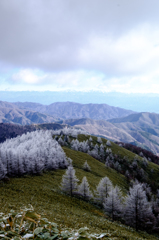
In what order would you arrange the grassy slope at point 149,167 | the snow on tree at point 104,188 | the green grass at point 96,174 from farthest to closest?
1. the grassy slope at point 149,167
2. the green grass at point 96,174
3. the snow on tree at point 104,188

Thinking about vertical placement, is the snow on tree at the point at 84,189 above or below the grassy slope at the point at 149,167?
above

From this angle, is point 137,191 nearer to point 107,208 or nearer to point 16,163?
point 107,208

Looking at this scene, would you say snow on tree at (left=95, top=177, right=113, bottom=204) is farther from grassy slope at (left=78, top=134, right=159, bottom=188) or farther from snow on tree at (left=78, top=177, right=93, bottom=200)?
grassy slope at (left=78, top=134, right=159, bottom=188)

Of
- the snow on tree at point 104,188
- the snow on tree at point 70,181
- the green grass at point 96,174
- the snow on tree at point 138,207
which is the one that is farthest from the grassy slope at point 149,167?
the snow on tree at point 138,207

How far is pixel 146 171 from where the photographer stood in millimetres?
137000

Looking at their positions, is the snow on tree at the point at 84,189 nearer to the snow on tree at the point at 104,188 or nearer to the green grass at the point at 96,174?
the snow on tree at the point at 104,188

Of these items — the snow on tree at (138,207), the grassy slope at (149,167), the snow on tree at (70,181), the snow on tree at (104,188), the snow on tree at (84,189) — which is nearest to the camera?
the snow on tree at (138,207)

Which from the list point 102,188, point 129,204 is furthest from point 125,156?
point 129,204

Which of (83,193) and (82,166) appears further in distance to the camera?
(82,166)

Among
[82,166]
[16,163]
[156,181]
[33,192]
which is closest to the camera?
[33,192]

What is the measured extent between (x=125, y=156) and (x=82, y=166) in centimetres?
7291

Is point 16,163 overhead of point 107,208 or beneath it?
overhead

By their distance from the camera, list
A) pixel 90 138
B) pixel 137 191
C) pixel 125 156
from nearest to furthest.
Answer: pixel 137 191, pixel 125 156, pixel 90 138

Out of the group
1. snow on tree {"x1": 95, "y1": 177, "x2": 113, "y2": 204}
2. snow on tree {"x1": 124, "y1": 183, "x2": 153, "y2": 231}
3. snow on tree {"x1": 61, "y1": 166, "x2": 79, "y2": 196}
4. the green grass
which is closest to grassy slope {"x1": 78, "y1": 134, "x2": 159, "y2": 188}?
the green grass
